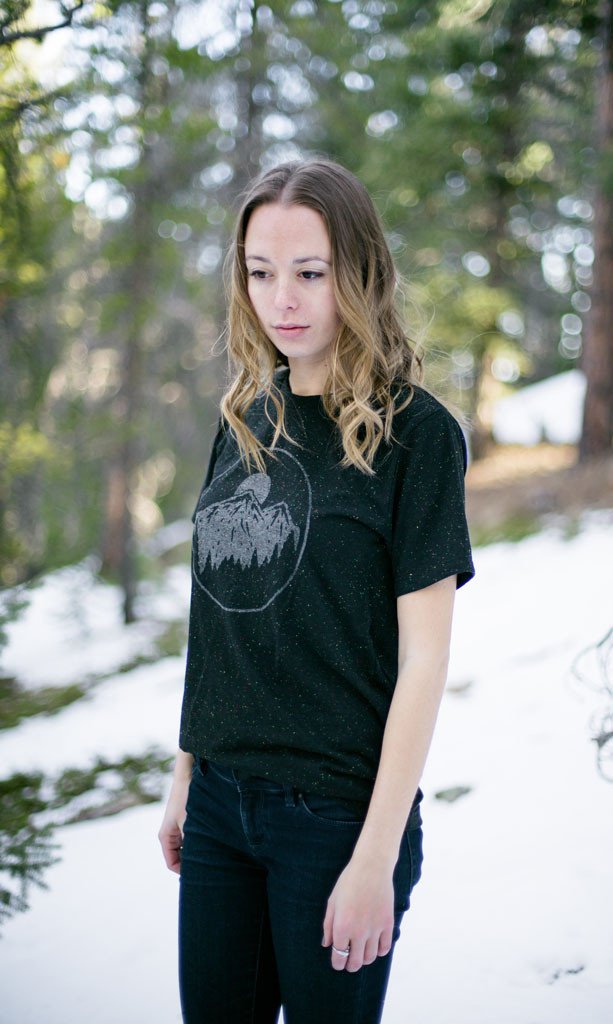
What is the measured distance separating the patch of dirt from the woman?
779cm

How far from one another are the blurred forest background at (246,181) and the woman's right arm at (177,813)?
3.51 metres

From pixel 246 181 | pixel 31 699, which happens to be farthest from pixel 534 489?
pixel 31 699

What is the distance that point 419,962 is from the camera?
3051 millimetres

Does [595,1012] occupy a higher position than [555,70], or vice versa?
[555,70]

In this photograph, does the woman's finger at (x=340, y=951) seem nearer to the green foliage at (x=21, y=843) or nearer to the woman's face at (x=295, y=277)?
the woman's face at (x=295, y=277)

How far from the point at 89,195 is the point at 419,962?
7559 mm

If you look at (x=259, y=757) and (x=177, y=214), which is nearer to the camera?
(x=259, y=757)

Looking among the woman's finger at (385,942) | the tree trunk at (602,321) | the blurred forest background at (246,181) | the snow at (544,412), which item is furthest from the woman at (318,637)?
the snow at (544,412)

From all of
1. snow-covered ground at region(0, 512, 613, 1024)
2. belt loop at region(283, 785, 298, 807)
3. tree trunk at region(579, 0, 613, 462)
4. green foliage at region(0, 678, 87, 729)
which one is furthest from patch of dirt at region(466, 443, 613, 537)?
belt loop at region(283, 785, 298, 807)

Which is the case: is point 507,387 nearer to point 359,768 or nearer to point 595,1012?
point 595,1012

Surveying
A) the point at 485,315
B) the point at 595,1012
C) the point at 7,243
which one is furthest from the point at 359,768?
the point at 485,315

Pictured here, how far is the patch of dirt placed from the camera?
9.51m

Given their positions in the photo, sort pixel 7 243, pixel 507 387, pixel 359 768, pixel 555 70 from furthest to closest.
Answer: pixel 507 387 < pixel 555 70 < pixel 7 243 < pixel 359 768

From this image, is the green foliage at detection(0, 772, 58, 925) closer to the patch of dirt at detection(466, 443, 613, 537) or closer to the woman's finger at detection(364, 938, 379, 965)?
the woman's finger at detection(364, 938, 379, 965)
